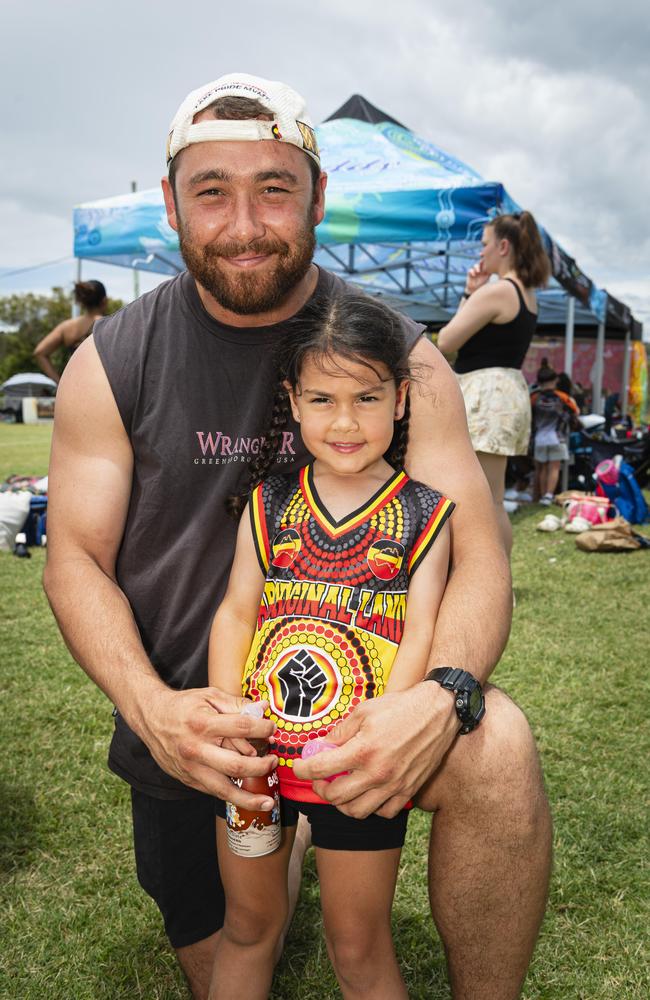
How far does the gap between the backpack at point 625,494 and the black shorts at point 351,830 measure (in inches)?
283

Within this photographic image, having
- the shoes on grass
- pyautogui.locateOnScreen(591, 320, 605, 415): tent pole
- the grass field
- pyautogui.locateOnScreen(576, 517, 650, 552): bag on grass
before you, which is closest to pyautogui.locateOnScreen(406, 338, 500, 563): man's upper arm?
the grass field

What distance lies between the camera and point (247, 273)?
1.86m

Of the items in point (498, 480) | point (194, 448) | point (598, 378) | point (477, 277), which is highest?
point (598, 378)

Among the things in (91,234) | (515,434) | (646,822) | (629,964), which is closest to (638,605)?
(515,434)

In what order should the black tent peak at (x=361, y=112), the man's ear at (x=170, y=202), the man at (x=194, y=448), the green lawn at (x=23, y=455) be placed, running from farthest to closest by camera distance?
the green lawn at (x=23, y=455) → the black tent peak at (x=361, y=112) → the man's ear at (x=170, y=202) → the man at (x=194, y=448)

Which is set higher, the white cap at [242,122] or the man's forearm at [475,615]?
the white cap at [242,122]

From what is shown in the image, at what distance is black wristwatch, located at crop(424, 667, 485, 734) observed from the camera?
1488 millimetres

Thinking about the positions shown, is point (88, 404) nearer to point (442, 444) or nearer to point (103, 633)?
point (103, 633)

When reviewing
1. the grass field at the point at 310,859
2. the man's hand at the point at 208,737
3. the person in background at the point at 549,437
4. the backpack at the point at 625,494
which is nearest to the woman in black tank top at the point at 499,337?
the grass field at the point at 310,859

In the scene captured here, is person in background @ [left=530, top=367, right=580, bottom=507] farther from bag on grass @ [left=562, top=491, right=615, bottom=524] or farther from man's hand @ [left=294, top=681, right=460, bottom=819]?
man's hand @ [left=294, top=681, right=460, bottom=819]

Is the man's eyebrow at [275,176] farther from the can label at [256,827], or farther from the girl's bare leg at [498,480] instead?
the girl's bare leg at [498,480]

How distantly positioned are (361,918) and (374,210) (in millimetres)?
6155

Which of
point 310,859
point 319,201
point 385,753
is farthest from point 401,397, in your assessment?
point 310,859

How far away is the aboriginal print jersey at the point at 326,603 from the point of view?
1546 millimetres
